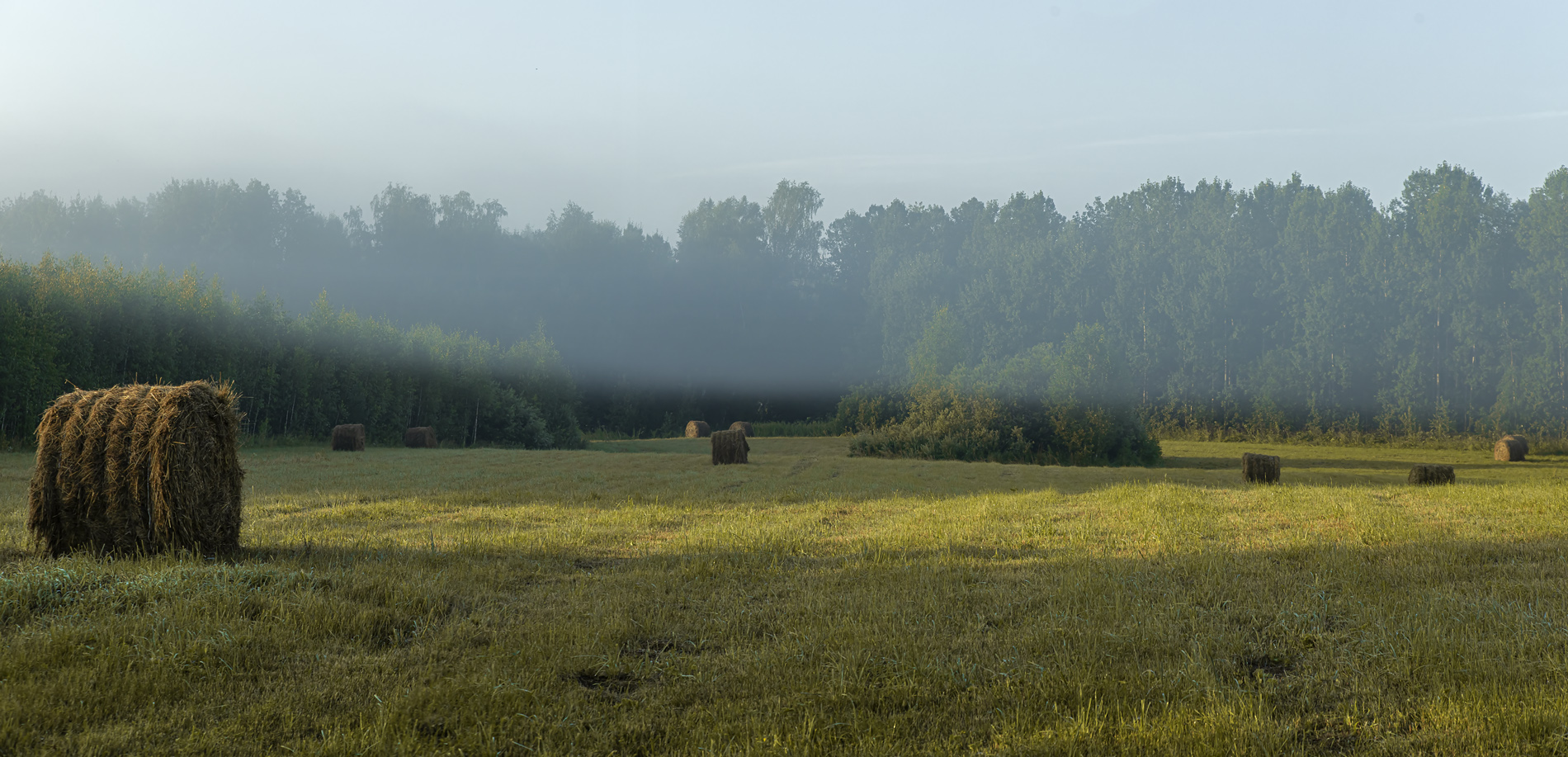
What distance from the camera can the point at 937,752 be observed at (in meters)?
3.27

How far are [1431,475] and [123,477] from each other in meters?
19.5

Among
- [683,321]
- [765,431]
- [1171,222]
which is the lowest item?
[765,431]

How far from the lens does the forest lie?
92.7 ft

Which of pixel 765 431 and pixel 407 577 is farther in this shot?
pixel 765 431

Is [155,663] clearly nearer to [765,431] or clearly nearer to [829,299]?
[765,431]

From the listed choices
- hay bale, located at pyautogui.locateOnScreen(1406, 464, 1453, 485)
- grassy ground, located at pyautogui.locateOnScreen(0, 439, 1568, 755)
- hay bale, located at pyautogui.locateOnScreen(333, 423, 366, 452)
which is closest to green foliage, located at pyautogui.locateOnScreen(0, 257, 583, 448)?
hay bale, located at pyautogui.locateOnScreen(333, 423, 366, 452)

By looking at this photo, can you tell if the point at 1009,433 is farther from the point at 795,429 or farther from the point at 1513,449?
the point at 795,429

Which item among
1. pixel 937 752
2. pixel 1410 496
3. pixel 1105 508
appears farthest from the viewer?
pixel 1410 496

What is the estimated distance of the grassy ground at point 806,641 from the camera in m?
3.42

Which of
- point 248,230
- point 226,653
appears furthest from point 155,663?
point 248,230

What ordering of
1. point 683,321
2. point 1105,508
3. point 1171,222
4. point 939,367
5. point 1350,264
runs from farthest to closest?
point 683,321, point 1171,222, point 1350,264, point 939,367, point 1105,508

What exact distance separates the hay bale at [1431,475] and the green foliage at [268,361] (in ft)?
76.3

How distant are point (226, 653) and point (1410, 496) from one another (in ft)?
46.2

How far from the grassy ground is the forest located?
71.5ft
